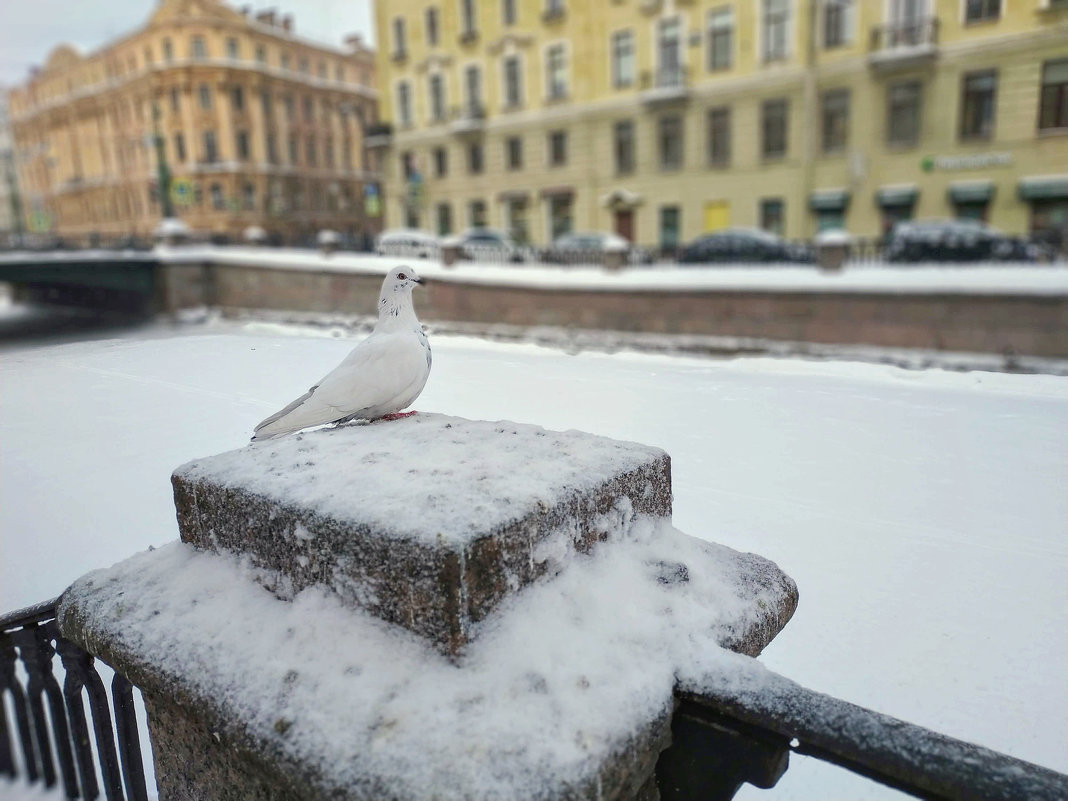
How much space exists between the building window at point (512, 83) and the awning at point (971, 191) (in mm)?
15100

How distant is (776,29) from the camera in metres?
22.1

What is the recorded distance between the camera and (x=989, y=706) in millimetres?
3160

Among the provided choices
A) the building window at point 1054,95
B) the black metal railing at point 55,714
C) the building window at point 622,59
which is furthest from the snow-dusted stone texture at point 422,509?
the building window at point 622,59

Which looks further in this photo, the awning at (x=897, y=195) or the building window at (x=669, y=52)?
the building window at (x=669, y=52)

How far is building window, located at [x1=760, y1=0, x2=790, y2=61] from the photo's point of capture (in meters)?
21.9

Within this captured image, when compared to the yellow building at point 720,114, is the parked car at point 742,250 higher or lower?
lower

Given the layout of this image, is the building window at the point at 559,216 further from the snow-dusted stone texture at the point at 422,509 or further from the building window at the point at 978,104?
Answer: the snow-dusted stone texture at the point at 422,509

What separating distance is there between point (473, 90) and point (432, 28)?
9.35ft

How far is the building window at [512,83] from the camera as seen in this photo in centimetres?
2755

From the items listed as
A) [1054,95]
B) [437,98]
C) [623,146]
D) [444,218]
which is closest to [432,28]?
[437,98]

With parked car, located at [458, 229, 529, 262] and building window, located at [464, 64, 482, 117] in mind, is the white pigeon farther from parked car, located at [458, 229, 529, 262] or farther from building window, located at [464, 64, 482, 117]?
building window, located at [464, 64, 482, 117]

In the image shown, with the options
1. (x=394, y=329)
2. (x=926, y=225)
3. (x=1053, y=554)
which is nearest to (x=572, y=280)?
(x=926, y=225)

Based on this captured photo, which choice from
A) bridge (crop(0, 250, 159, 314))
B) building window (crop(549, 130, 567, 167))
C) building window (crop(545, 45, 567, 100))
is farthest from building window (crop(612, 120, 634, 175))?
bridge (crop(0, 250, 159, 314))

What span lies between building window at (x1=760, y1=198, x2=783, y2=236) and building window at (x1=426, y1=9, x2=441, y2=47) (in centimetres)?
1463
